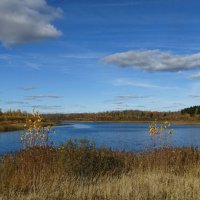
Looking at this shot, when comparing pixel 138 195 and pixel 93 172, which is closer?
pixel 138 195

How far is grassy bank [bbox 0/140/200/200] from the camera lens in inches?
362

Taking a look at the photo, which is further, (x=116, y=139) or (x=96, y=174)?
(x=116, y=139)

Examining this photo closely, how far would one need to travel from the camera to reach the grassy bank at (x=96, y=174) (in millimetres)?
9203

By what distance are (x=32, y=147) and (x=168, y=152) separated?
458 cm

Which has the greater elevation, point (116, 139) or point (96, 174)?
point (96, 174)

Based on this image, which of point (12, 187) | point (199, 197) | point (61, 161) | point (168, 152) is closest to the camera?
point (199, 197)

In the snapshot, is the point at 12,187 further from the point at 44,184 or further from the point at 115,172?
the point at 115,172

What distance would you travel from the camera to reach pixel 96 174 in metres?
11.9

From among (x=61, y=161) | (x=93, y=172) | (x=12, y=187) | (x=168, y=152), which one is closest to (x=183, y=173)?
(x=168, y=152)

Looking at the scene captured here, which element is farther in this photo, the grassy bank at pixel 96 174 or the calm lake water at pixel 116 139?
the calm lake water at pixel 116 139

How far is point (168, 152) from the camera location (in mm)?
14539

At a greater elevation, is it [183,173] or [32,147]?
→ [32,147]

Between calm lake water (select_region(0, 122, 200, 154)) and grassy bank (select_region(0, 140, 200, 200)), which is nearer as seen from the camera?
grassy bank (select_region(0, 140, 200, 200))

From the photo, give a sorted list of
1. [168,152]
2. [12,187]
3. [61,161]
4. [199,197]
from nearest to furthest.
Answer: [199,197] → [12,187] → [61,161] → [168,152]
